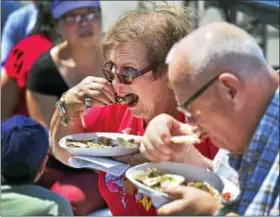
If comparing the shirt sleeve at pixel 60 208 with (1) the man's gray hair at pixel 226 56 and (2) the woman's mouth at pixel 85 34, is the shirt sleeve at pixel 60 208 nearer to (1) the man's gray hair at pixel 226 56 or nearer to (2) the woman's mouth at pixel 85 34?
(2) the woman's mouth at pixel 85 34

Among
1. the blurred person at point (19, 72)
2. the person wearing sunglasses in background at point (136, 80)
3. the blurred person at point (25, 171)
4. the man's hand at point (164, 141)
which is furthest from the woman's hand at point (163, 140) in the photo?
the blurred person at point (19, 72)

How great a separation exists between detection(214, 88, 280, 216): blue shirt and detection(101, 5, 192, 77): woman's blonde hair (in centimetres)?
57

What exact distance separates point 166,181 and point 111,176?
1.51 ft

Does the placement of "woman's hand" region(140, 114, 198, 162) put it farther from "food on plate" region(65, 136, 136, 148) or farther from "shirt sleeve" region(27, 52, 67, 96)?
"shirt sleeve" region(27, 52, 67, 96)

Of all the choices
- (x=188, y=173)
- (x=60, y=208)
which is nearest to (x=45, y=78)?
(x=60, y=208)

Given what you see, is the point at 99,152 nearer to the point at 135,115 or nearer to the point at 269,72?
the point at 135,115

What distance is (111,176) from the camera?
1.94 metres

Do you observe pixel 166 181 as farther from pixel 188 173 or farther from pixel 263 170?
pixel 263 170

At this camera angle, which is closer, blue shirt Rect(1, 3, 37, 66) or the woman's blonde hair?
the woman's blonde hair

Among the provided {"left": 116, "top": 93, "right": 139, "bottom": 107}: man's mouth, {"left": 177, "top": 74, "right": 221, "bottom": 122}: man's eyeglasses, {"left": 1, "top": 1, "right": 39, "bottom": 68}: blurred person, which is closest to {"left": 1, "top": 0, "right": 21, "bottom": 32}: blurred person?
{"left": 1, "top": 1, "right": 39, "bottom": 68}: blurred person

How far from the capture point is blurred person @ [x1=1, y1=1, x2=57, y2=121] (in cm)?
383

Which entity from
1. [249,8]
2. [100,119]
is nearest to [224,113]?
[100,119]

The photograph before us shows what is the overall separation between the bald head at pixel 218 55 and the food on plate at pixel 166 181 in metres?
0.23

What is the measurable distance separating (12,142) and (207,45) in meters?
1.73
